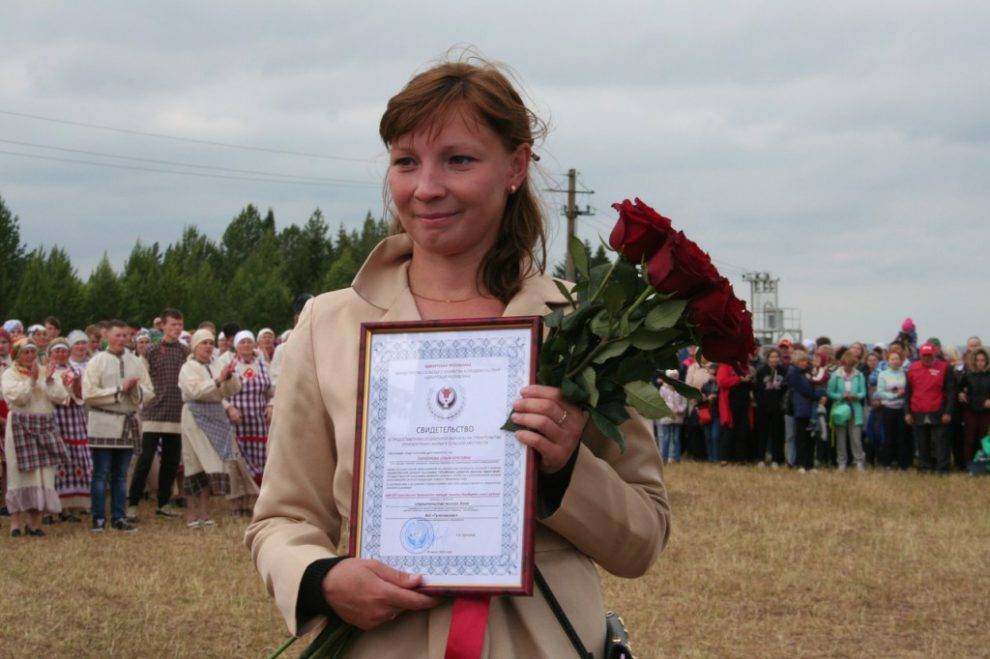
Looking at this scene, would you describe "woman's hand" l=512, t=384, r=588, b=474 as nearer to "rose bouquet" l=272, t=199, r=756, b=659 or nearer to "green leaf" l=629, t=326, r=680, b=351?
"rose bouquet" l=272, t=199, r=756, b=659

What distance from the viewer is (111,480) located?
40.1 feet

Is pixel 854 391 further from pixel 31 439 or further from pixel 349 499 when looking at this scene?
pixel 349 499

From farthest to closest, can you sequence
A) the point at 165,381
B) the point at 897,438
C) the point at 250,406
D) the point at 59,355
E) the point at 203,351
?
the point at 897,438 < the point at 250,406 < the point at 165,381 < the point at 203,351 < the point at 59,355

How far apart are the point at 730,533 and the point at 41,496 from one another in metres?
6.32

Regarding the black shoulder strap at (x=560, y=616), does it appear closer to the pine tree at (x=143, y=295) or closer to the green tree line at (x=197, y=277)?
the green tree line at (x=197, y=277)

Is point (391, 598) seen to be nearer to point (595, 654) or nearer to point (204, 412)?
point (595, 654)

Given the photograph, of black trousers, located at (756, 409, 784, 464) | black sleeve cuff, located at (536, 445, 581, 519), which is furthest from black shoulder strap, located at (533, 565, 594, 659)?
black trousers, located at (756, 409, 784, 464)

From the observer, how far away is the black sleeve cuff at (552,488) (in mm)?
2057

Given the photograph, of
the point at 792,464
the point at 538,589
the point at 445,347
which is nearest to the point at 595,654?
the point at 538,589

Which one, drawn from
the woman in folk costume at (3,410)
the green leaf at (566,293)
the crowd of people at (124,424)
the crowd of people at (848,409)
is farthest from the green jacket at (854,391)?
the green leaf at (566,293)

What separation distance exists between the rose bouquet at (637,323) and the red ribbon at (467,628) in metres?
0.29

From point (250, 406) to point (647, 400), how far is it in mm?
11925

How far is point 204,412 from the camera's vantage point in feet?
42.8

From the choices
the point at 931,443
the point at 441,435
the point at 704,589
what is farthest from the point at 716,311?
the point at 931,443
